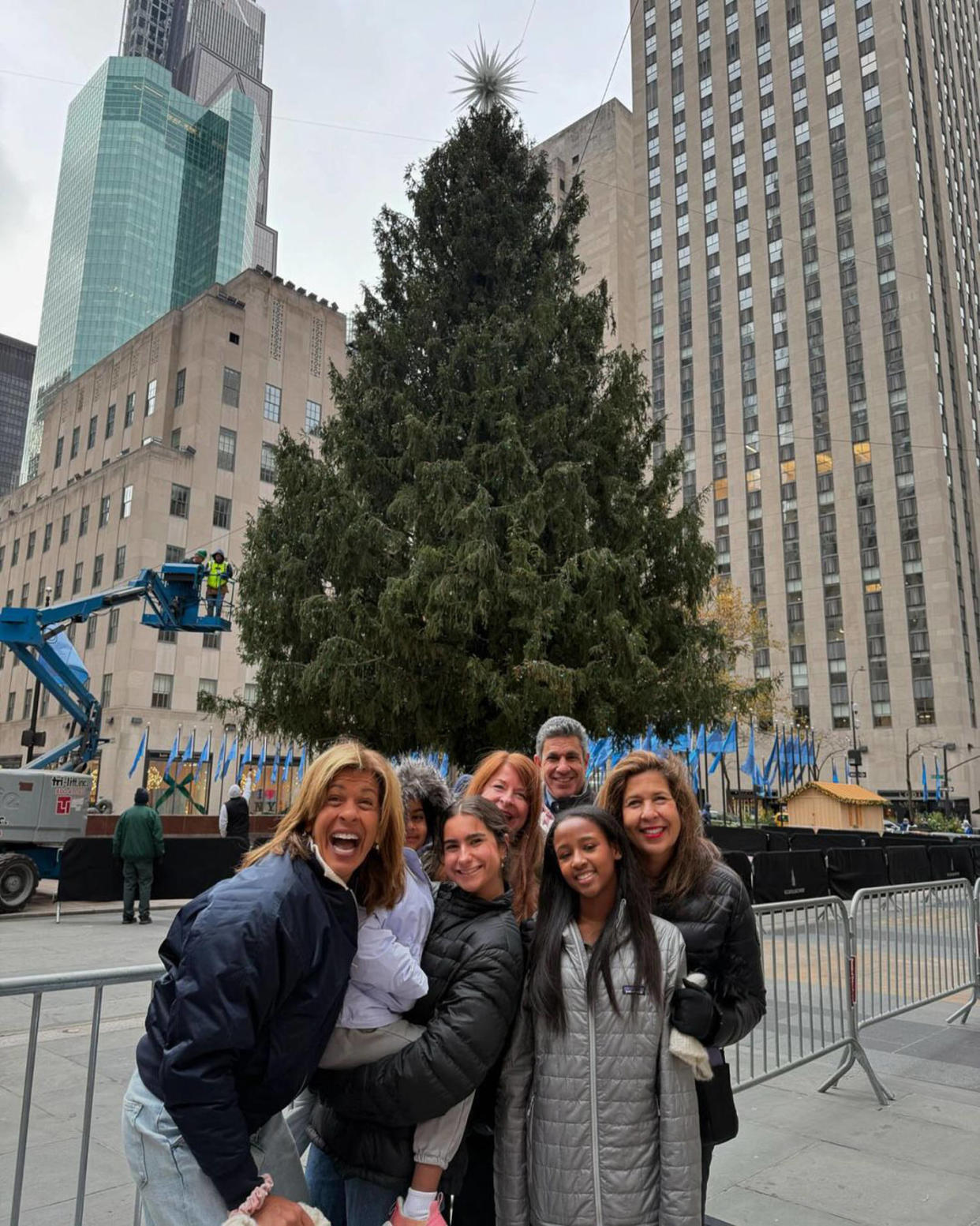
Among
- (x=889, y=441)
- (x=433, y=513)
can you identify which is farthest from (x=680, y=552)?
(x=889, y=441)

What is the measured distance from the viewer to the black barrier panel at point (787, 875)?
504 inches

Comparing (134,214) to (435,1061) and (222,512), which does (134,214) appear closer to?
(222,512)

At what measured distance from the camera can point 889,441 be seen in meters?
68.9

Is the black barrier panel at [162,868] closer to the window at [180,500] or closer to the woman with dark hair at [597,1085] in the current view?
the woman with dark hair at [597,1085]

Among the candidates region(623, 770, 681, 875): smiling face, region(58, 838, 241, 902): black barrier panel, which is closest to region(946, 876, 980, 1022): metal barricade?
region(623, 770, 681, 875): smiling face

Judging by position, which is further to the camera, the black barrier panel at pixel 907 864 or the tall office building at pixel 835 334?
the tall office building at pixel 835 334

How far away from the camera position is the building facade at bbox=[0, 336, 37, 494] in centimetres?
17925

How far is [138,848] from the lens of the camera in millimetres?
12789

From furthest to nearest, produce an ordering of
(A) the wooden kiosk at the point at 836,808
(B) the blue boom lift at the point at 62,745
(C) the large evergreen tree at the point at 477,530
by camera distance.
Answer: (A) the wooden kiosk at the point at 836,808 < (C) the large evergreen tree at the point at 477,530 < (B) the blue boom lift at the point at 62,745

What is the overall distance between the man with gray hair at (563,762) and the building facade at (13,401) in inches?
7903

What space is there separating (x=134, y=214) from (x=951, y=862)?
5851 inches

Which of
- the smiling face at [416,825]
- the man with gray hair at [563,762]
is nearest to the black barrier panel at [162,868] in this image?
the man with gray hair at [563,762]

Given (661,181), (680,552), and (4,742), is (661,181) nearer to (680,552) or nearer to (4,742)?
(4,742)

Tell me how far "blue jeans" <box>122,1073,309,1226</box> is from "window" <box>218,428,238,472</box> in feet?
153
